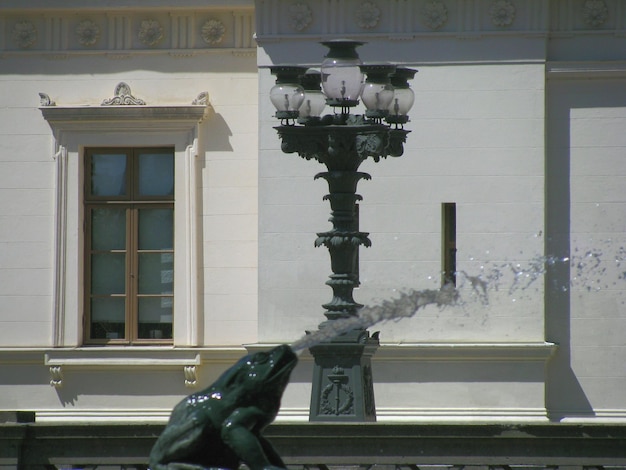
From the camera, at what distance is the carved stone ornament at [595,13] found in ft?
63.1

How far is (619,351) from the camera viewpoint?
19.3 m

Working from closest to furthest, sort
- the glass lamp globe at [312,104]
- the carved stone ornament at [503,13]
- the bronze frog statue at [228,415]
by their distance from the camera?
the bronze frog statue at [228,415] < the glass lamp globe at [312,104] < the carved stone ornament at [503,13]

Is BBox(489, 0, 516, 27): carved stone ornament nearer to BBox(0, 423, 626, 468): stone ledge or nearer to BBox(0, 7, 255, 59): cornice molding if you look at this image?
BBox(0, 7, 255, 59): cornice molding

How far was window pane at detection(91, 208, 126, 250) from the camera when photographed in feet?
67.5

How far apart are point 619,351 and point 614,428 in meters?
8.12

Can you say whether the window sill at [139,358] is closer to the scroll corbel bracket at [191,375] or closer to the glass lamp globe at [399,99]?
the scroll corbel bracket at [191,375]

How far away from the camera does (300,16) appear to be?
63.7 ft

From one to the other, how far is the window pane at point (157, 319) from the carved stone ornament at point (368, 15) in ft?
13.2

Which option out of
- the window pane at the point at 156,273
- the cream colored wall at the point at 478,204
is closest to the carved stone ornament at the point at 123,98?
the cream colored wall at the point at 478,204

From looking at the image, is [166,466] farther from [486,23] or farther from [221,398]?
[486,23]

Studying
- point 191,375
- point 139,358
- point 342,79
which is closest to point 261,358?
point 342,79

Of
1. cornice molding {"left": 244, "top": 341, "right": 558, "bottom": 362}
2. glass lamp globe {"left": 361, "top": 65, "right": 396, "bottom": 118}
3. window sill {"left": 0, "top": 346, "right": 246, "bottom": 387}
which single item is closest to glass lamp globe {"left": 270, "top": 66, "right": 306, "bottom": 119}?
glass lamp globe {"left": 361, "top": 65, "right": 396, "bottom": 118}

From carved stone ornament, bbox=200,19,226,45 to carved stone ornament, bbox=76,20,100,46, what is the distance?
1.27 metres

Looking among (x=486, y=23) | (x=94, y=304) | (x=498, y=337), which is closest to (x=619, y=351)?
(x=498, y=337)
